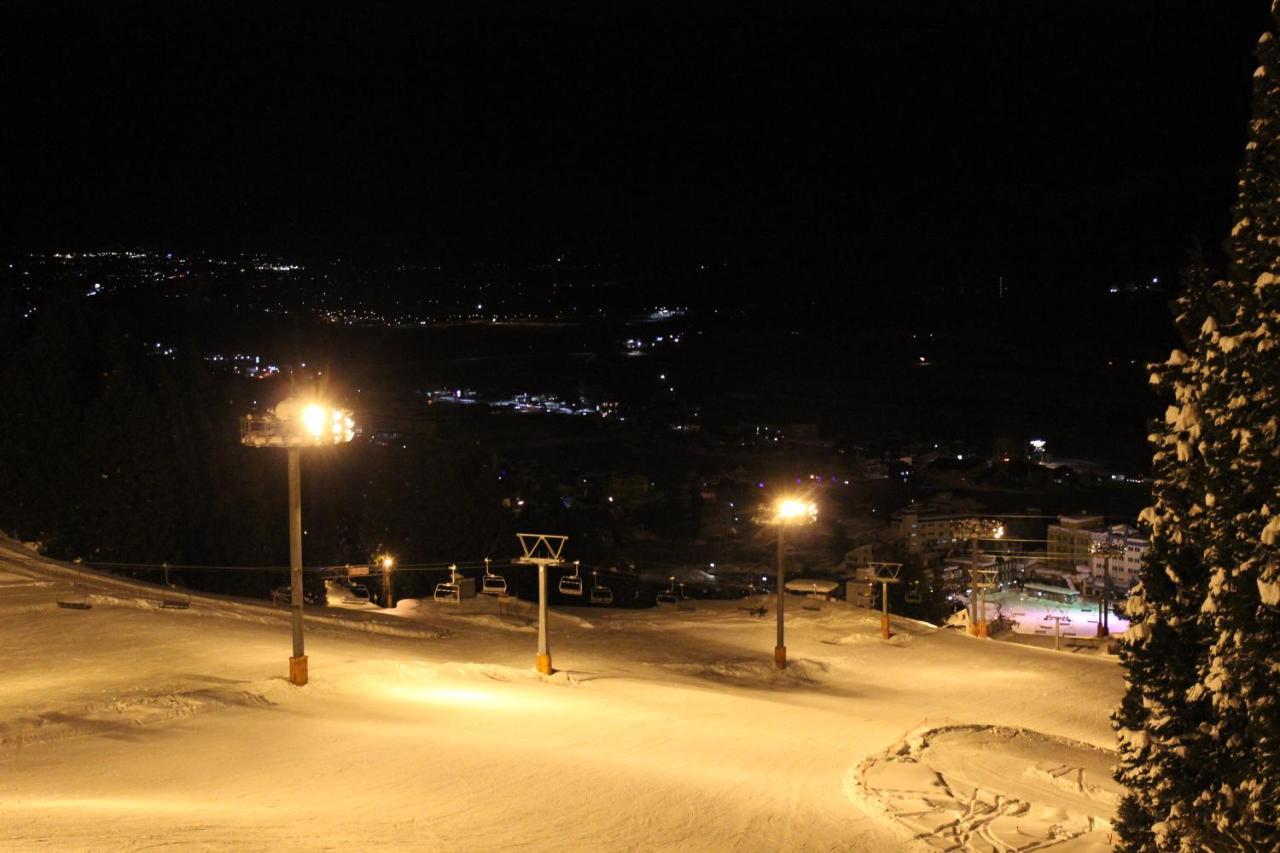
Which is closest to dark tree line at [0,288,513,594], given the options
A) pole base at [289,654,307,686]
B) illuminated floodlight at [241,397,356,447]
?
illuminated floodlight at [241,397,356,447]

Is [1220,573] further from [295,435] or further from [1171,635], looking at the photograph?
[295,435]

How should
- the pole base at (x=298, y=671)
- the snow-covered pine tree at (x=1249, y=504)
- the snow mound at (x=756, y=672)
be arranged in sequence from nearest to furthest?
the snow-covered pine tree at (x=1249, y=504) → the pole base at (x=298, y=671) → the snow mound at (x=756, y=672)

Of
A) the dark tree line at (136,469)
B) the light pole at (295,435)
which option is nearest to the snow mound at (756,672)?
the light pole at (295,435)

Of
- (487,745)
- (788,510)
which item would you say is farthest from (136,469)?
(487,745)

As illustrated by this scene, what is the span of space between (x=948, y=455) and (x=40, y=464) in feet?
252

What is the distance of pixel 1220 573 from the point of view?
6359 millimetres

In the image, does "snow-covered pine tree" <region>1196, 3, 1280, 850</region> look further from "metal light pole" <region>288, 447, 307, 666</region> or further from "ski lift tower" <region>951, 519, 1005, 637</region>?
"ski lift tower" <region>951, 519, 1005, 637</region>

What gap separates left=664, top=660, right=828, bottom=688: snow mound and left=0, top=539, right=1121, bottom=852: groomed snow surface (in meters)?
0.09

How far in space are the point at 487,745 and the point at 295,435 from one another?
5.02 metres

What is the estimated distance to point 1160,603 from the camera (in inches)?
277

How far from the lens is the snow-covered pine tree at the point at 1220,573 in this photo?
6.13 metres

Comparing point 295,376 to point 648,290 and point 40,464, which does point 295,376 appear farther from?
point 648,290

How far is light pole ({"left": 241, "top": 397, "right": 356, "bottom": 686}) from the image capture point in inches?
572

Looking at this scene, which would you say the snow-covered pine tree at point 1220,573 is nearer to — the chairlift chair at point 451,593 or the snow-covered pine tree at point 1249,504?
the snow-covered pine tree at point 1249,504
